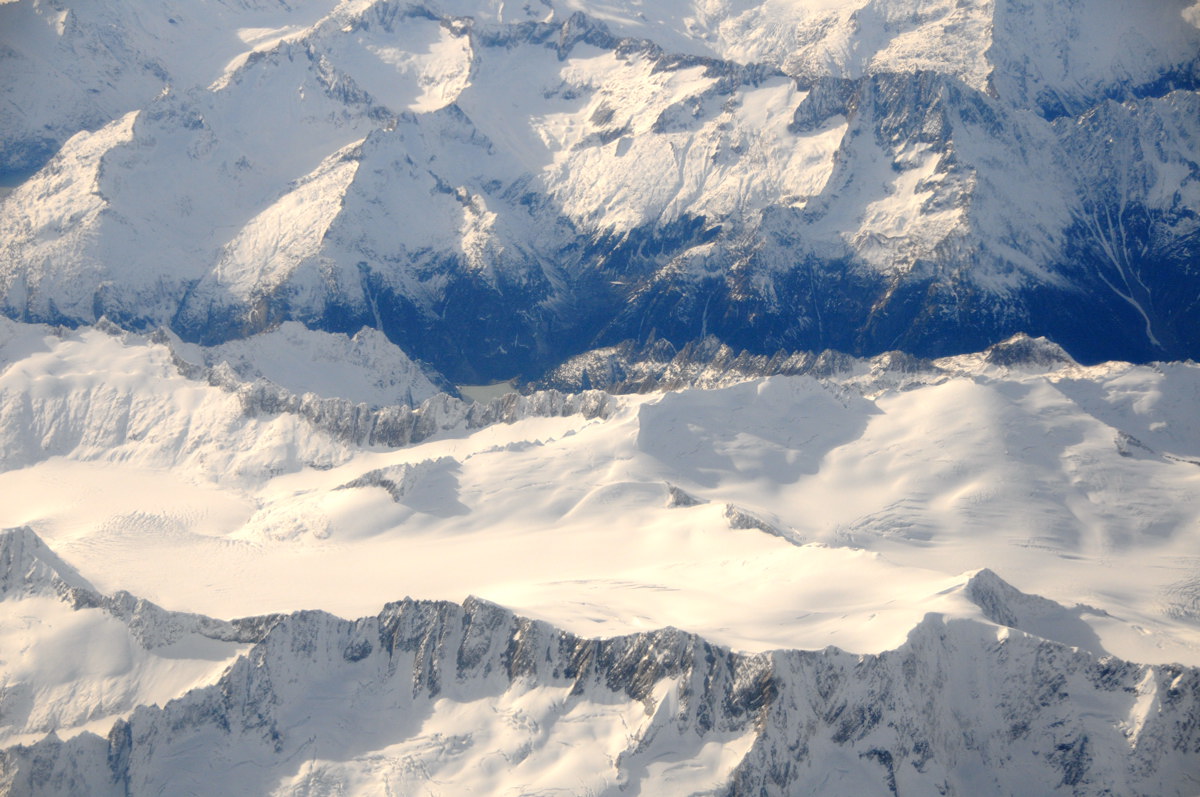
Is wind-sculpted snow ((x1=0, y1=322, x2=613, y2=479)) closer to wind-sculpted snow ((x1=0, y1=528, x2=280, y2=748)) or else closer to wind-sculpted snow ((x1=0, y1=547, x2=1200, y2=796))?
wind-sculpted snow ((x1=0, y1=528, x2=280, y2=748))

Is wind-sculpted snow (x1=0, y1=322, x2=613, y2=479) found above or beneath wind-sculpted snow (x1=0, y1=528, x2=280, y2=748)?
beneath

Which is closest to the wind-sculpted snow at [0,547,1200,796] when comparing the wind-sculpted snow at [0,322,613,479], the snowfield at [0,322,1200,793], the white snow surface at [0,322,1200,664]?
the snowfield at [0,322,1200,793]

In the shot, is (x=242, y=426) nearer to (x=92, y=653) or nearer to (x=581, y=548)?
(x=581, y=548)

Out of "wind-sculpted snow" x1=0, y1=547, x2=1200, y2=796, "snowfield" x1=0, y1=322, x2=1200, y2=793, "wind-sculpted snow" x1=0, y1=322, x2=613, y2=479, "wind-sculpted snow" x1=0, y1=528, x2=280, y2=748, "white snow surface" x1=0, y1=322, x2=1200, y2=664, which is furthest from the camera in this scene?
"wind-sculpted snow" x1=0, y1=322, x2=613, y2=479

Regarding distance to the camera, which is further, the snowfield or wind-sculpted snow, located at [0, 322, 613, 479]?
wind-sculpted snow, located at [0, 322, 613, 479]

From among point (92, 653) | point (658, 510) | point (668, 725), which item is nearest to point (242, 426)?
point (658, 510)

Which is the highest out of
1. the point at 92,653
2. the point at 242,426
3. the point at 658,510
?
→ the point at 92,653
